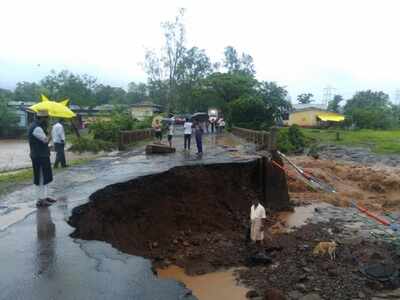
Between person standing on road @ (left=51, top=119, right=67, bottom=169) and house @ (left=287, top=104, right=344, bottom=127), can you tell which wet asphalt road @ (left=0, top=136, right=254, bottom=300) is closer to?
person standing on road @ (left=51, top=119, right=67, bottom=169)

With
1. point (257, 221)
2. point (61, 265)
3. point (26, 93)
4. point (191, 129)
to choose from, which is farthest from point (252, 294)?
point (26, 93)

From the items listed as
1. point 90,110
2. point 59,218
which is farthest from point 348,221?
point 90,110

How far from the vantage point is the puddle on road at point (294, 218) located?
11.6 m

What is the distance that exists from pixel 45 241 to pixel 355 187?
1610cm

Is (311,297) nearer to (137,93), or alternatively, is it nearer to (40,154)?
(40,154)

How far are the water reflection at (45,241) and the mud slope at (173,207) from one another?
0.43 m

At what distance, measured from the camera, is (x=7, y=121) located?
5112cm

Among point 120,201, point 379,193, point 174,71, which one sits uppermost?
point 174,71

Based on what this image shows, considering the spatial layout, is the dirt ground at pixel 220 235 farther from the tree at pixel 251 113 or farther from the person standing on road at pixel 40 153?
the tree at pixel 251 113

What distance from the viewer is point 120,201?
9.77m

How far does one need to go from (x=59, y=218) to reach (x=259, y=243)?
14.0ft

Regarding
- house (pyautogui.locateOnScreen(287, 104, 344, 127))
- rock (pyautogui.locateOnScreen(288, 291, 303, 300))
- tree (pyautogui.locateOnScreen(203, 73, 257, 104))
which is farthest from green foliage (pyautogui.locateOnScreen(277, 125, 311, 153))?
house (pyautogui.locateOnScreen(287, 104, 344, 127))

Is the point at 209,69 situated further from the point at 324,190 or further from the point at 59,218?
the point at 59,218

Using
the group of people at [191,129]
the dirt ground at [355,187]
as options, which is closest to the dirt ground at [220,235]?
the dirt ground at [355,187]
